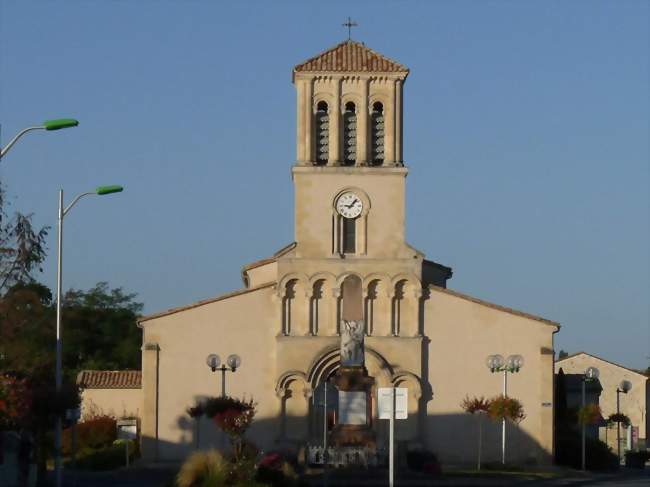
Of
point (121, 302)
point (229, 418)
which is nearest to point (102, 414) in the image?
point (229, 418)

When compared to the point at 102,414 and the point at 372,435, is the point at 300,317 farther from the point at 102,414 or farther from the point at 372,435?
the point at 102,414

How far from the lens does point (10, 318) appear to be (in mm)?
47094

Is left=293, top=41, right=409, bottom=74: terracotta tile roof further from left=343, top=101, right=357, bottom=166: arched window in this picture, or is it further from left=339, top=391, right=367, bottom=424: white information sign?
Answer: left=339, top=391, right=367, bottom=424: white information sign

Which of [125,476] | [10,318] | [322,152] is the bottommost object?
[125,476]

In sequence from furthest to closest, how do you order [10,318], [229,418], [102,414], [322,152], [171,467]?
[102,414]
[322,152]
[171,467]
[10,318]
[229,418]

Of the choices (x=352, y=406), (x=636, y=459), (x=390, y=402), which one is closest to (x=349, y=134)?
(x=352, y=406)

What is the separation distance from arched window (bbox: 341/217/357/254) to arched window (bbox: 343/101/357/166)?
2.24 meters

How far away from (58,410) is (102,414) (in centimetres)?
3221

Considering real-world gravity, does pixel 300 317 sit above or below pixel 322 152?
below

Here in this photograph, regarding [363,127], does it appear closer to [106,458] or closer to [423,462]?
[423,462]

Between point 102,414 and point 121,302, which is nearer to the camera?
point 102,414

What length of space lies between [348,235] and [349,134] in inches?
153

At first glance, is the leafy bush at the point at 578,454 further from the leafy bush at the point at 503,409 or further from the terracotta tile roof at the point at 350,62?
the terracotta tile roof at the point at 350,62

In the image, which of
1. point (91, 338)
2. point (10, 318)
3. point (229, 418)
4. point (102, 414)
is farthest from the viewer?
point (91, 338)
